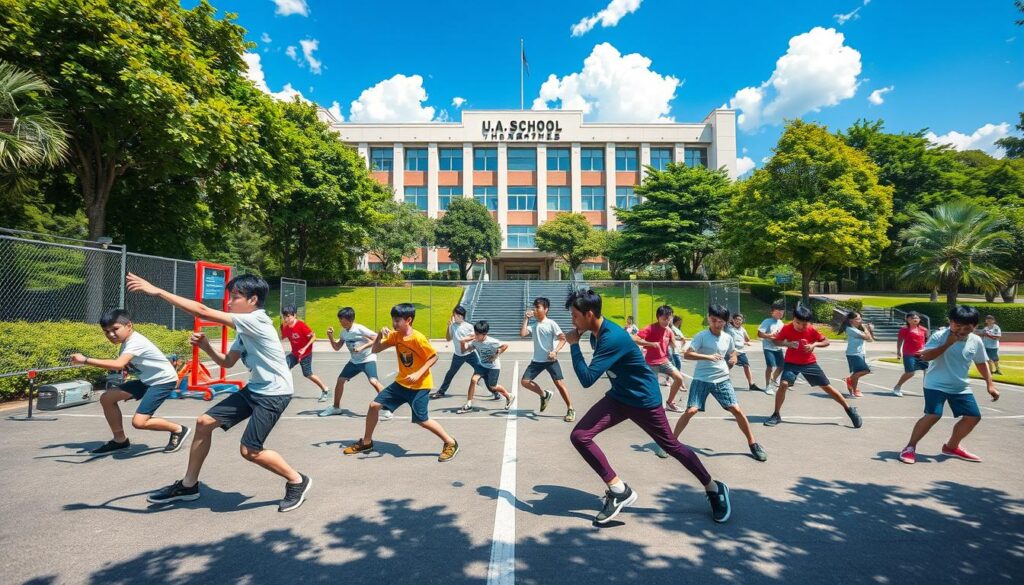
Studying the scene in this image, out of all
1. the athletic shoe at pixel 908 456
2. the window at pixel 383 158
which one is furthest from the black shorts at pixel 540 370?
the window at pixel 383 158

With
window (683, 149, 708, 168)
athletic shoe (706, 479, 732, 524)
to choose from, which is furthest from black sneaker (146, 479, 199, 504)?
window (683, 149, 708, 168)

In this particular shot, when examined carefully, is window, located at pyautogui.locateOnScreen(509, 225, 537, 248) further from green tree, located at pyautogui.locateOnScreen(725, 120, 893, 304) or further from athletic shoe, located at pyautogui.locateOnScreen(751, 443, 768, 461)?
athletic shoe, located at pyautogui.locateOnScreen(751, 443, 768, 461)

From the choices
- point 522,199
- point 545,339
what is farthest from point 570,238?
point 545,339

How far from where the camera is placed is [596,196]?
51.3 meters

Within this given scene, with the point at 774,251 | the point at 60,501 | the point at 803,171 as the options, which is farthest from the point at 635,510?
the point at 803,171

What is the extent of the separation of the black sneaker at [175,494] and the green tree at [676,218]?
34731mm

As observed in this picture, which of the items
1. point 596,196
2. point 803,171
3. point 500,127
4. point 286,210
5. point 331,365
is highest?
point 500,127

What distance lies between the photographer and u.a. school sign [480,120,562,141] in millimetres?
50938

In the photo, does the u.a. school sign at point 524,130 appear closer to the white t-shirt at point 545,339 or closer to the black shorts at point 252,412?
the white t-shirt at point 545,339

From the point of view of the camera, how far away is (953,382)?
17.4ft

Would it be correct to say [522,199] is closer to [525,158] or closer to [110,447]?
[525,158]

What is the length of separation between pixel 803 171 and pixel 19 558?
34960 mm

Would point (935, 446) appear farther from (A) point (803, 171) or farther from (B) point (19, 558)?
(A) point (803, 171)

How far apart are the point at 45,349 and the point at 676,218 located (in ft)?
114
